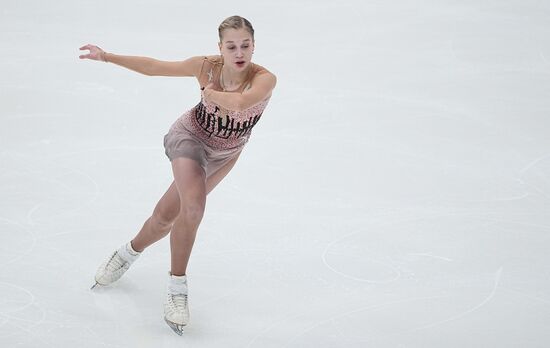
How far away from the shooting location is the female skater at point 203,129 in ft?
11.0

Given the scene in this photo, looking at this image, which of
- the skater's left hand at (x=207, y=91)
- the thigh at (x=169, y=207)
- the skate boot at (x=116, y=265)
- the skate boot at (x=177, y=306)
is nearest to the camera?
the skater's left hand at (x=207, y=91)

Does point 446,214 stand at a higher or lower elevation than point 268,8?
lower

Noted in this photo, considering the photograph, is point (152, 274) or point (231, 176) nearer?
point (152, 274)

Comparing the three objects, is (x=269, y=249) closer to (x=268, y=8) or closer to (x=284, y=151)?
(x=284, y=151)

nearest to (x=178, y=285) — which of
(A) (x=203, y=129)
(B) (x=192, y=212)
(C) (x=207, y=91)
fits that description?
(B) (x=192, y=212)

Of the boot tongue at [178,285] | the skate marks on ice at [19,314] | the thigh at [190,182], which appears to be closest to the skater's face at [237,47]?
the thigh at [190,182]

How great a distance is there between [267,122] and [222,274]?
7.09 feet

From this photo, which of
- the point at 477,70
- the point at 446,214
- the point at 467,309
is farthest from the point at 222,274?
the point at 477,70

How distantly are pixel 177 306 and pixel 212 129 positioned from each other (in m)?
0.74

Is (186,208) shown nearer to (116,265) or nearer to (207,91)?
(207,91)

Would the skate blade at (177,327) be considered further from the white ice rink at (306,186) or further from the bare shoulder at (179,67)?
the bare shoulder at (179,67)

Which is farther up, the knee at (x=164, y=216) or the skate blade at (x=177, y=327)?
the knee at (x=164, y=216)

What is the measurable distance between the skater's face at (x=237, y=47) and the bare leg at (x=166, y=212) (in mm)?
537

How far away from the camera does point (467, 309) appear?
3852 mm
